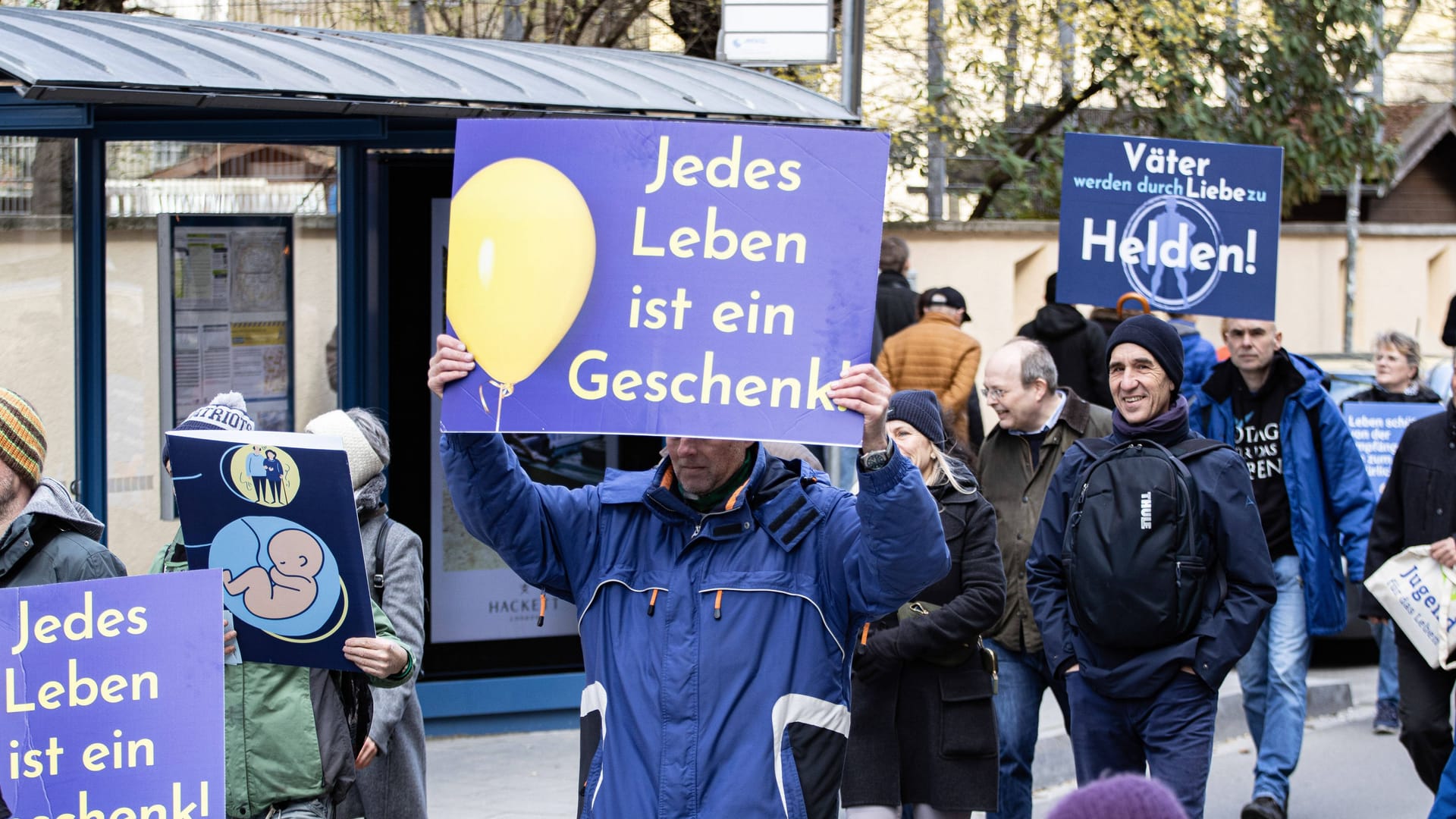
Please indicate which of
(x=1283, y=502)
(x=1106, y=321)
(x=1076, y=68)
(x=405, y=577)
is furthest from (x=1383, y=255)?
(x=405, y=577)

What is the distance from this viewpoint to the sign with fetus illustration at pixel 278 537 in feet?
12.6

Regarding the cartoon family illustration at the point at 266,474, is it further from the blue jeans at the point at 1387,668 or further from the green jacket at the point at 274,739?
the blue jeans at the point at 1387,668

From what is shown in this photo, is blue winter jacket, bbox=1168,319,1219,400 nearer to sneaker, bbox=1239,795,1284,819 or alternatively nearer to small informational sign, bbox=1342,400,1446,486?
small informational sign, bbox=1342,400,1446,486

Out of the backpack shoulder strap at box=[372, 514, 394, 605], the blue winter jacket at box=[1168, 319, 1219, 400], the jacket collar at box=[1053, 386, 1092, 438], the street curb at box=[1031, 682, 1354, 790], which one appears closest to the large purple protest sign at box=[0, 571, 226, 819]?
the backpack shoulder strap at box=[372, 514, 394, 605]

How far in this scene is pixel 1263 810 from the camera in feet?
22.5

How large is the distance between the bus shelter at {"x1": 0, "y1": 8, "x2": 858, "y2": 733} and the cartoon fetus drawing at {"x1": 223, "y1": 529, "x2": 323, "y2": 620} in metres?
2.45

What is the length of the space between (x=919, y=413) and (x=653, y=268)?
1946 millimetres

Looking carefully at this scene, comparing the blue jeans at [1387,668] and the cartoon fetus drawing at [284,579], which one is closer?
the cartoon fetus drawing at [284,579]

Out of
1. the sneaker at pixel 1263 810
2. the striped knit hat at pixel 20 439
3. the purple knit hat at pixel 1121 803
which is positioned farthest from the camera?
the sneaker at pixel 1263 810

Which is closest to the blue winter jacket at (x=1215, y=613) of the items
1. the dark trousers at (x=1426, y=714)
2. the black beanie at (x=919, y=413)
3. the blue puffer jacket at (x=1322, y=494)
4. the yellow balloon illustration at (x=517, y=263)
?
the black beanie at (x=919, y=413)

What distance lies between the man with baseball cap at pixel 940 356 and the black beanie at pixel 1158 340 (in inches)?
164

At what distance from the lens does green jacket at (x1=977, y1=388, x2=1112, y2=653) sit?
607 cm

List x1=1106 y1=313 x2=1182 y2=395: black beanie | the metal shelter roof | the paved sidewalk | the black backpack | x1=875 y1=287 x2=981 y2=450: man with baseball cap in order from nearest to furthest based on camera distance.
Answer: the black backpack, x1=1106 y1=313 x2=1182 y2=395: black beanie, the metal shelter roof, the paved sidewalk, x1=875 y1=287 x2=981 y2=450: man with baseball cap

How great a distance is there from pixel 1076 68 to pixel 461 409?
1218 centimetres
